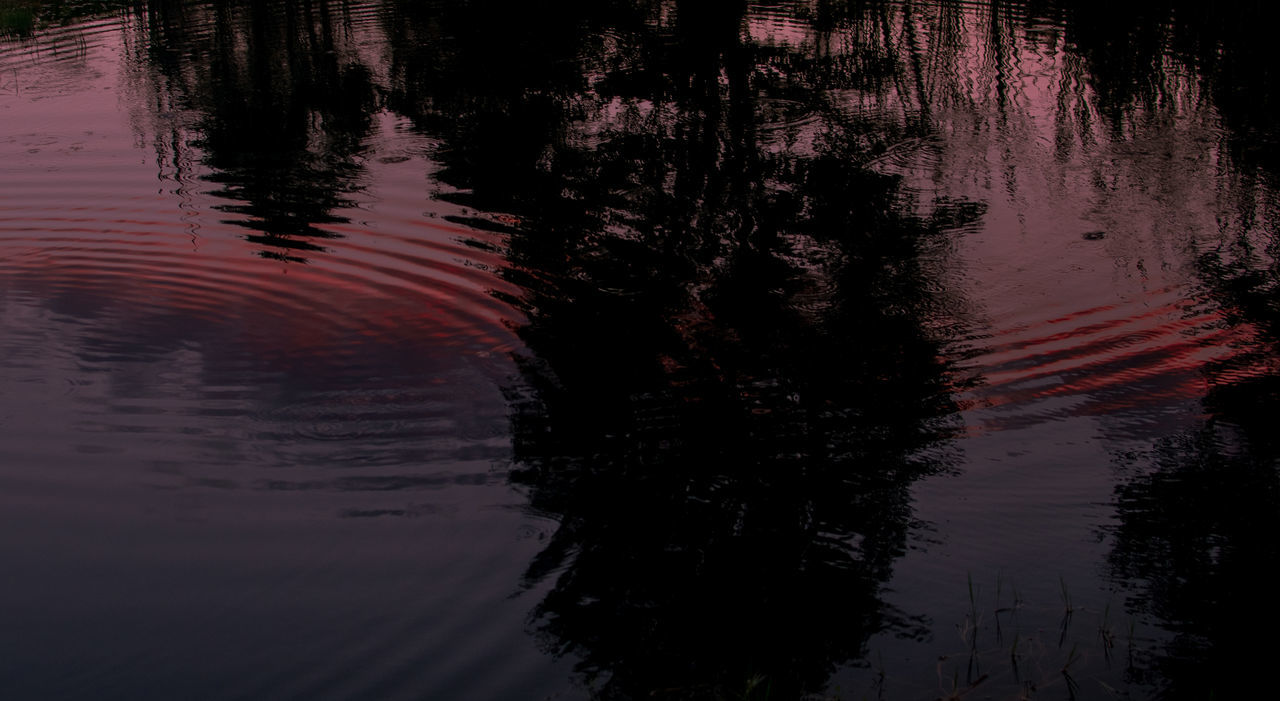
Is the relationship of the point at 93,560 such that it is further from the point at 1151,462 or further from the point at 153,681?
the point at 1151,462

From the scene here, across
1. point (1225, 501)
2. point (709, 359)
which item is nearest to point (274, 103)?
point (709, 359)

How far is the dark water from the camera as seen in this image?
3.49 m

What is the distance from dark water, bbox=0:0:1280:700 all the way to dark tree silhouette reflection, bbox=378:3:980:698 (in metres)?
0.02

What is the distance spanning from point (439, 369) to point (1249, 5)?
11.0 metres

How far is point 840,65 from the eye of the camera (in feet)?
34.8

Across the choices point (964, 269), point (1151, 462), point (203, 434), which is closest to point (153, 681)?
point (203, 434)

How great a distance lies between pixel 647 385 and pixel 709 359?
41cm

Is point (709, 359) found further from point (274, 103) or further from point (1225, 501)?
point (274, 103)

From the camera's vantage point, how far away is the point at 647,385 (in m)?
5.14

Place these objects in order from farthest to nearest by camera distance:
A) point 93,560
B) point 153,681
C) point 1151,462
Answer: point 1151,462 → point 93,560 → point 153,681

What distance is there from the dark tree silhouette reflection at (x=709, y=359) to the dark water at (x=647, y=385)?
2 cm

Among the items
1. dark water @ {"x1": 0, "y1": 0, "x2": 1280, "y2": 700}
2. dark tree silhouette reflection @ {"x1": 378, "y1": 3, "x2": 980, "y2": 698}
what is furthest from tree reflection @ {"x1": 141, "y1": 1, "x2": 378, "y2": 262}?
dark tree silhouette reflection @ {"x1": 378, "y1": 3, "x2": 980, "y2": 698}

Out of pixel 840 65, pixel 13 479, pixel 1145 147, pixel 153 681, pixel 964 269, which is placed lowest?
pixel 153 681

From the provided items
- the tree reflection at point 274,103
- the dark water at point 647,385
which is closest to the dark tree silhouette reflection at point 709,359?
the dark water at point 647,385
